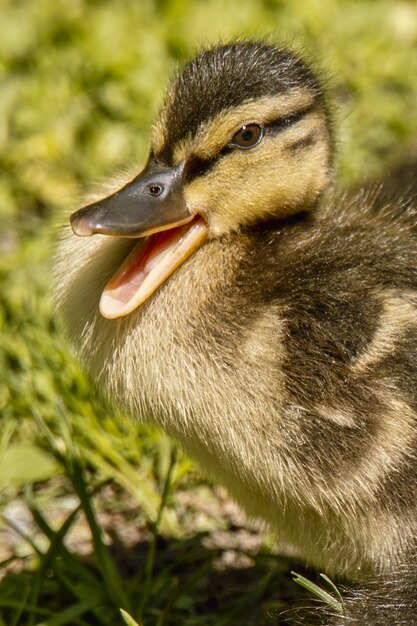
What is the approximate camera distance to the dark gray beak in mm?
1529

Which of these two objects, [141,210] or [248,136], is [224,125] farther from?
[141,210]

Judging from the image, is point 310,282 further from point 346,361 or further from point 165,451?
point 165,451

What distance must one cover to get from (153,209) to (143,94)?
1.79m

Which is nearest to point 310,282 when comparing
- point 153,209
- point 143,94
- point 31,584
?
point 153,209

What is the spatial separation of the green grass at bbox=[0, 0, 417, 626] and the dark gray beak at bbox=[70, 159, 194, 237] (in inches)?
12.8

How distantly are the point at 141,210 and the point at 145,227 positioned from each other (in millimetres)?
26

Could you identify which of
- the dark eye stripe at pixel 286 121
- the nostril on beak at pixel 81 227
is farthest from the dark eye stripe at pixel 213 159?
the nostril on beak at pixel 81 227

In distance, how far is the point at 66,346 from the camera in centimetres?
212

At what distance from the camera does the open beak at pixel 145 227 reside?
153 cm

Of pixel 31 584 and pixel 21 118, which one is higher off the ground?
pixel 21 118

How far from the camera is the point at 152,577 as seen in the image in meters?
1.90


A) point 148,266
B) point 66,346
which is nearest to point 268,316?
point 148,266

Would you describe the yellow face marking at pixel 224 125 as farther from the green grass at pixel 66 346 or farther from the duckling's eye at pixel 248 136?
the green grass at pixel 66 346

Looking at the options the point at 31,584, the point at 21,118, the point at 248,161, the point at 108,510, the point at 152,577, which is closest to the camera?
the point at 248,161
